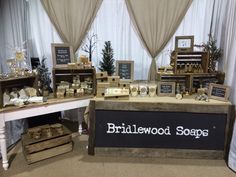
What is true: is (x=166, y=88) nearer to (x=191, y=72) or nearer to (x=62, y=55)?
(x=191, y=72)

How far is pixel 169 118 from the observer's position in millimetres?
2359

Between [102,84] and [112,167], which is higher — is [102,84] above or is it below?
above

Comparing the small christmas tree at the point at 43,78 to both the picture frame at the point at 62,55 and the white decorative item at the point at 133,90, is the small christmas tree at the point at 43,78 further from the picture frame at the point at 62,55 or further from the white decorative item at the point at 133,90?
the white decorative item at the point at 133,90

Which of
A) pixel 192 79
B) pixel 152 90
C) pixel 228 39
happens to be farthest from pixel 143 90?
pixel 228 39

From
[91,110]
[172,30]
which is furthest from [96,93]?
[172,30]

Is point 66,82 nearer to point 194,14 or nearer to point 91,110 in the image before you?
point 91,110

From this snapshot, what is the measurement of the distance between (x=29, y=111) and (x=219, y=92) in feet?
6.81

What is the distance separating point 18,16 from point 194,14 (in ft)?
7.99

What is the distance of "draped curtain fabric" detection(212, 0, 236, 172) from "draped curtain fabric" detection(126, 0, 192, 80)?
45 cm

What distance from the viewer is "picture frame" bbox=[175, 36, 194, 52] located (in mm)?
2625

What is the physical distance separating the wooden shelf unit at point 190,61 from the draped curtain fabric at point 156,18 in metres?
0.47

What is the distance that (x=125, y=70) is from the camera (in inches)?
111

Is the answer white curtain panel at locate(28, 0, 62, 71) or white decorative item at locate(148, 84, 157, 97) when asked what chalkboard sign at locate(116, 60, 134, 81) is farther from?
white curtain panel at locate(28, 0, 62, 71)

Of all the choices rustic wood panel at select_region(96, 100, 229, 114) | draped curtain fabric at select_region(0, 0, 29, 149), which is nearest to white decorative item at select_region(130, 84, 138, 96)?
rustic wood panel at select_region(96, 100, 229, 114)
